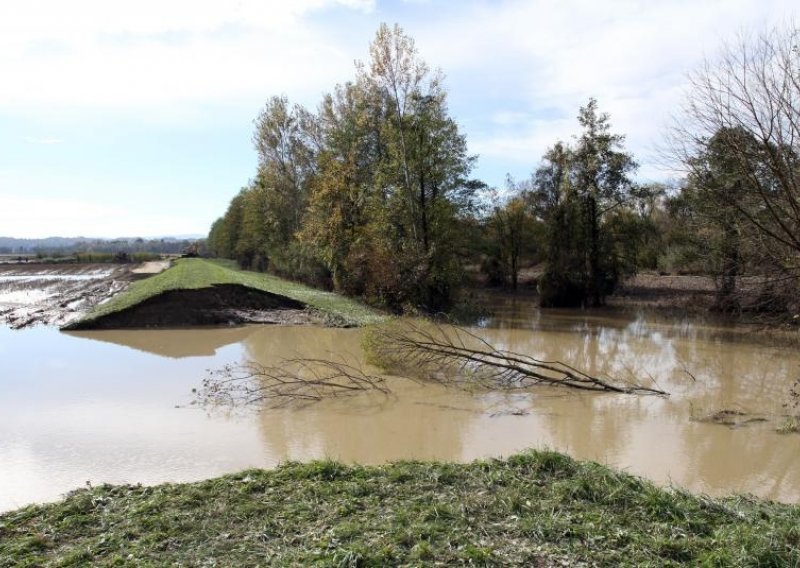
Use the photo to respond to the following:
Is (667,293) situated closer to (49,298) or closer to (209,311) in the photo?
(209,311)

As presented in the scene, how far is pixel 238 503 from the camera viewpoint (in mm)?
5488

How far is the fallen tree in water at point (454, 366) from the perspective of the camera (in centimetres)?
1162

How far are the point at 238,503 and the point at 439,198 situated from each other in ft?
68.7

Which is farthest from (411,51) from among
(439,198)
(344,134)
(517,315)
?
(517,315)

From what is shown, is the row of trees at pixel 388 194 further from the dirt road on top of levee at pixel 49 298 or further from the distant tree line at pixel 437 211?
the dirt road on top of levee at pixel 49 298

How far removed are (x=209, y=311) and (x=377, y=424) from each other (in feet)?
48.3

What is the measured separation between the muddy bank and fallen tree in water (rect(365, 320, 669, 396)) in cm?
943

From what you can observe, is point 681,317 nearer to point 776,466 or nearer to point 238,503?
point 776,466

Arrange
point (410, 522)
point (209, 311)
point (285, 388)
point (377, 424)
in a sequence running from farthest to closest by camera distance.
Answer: point (209, 311), point (285, 388), point (377, 424), point (410, 522)

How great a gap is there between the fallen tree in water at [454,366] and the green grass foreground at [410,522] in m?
5.50

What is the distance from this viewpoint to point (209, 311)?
22.2 meters

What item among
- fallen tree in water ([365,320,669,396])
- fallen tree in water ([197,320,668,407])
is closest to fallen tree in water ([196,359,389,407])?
fallen tree in water ([197,320,668,407])

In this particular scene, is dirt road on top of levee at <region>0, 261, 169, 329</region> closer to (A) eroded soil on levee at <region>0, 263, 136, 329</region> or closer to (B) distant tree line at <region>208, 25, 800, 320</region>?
(A) eroded soil on levee at <region>0, 263, 136, 329</region>

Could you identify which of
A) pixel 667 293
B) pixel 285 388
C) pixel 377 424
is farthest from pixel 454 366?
pixel 667 293
